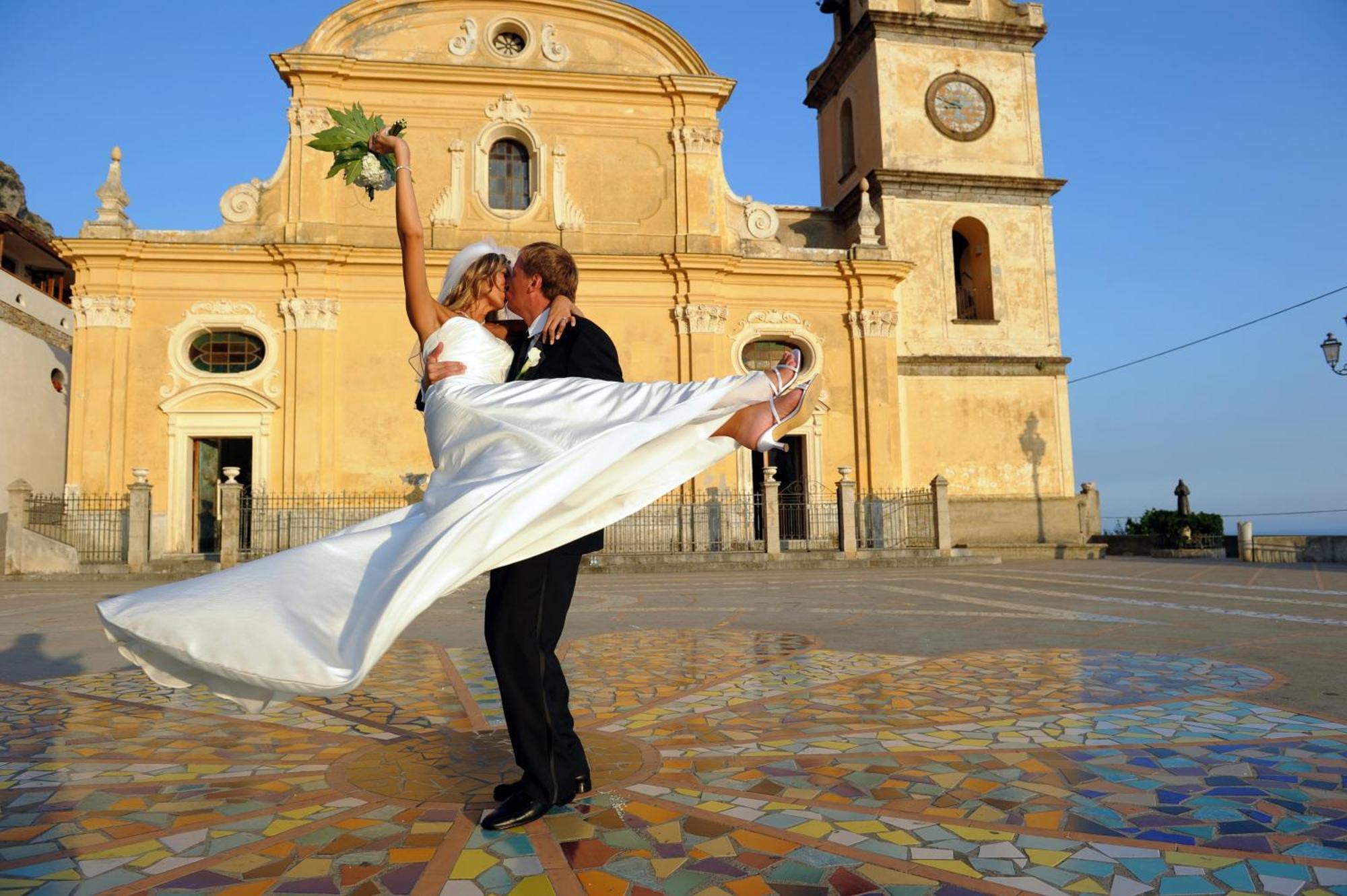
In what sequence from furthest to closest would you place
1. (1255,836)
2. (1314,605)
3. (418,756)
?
(1314,605) < (418,756) < (1255,836)

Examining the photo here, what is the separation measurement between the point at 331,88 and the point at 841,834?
71.2ft

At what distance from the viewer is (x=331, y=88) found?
797 inches

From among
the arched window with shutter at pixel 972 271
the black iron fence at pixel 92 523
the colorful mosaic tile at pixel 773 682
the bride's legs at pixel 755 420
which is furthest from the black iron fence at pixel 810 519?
the bride's legs at pixel 755 420

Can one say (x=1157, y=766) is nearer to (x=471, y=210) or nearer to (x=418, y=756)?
(x=418, y=756)

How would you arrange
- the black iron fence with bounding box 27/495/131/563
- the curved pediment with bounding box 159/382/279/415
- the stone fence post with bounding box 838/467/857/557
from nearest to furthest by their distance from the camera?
1. the black iron fence with bounding box 27/495/131/563
2. the stone fence post with bounding box 838/467/857/557
3. the curved pediment with bounding box 159/382/279/415

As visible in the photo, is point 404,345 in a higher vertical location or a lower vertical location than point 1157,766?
higher

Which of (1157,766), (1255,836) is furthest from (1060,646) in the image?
(1255,836)

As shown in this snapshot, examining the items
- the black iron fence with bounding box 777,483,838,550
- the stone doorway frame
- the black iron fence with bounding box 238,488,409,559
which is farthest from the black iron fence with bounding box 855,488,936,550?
the stone doorway frame

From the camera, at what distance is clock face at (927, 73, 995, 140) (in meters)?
22.9

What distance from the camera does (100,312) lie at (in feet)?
60.8

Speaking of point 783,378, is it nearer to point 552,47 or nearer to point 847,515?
point 847,515

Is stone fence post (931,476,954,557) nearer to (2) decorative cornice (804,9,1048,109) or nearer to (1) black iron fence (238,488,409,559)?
(1) black iron fence (238,488,409,559)

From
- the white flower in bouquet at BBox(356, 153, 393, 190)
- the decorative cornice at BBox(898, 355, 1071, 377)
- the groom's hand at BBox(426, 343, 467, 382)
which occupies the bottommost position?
the groom's hand at BBox(426, 343, 467, 382)

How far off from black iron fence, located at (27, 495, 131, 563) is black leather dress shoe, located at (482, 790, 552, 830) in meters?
17.4
